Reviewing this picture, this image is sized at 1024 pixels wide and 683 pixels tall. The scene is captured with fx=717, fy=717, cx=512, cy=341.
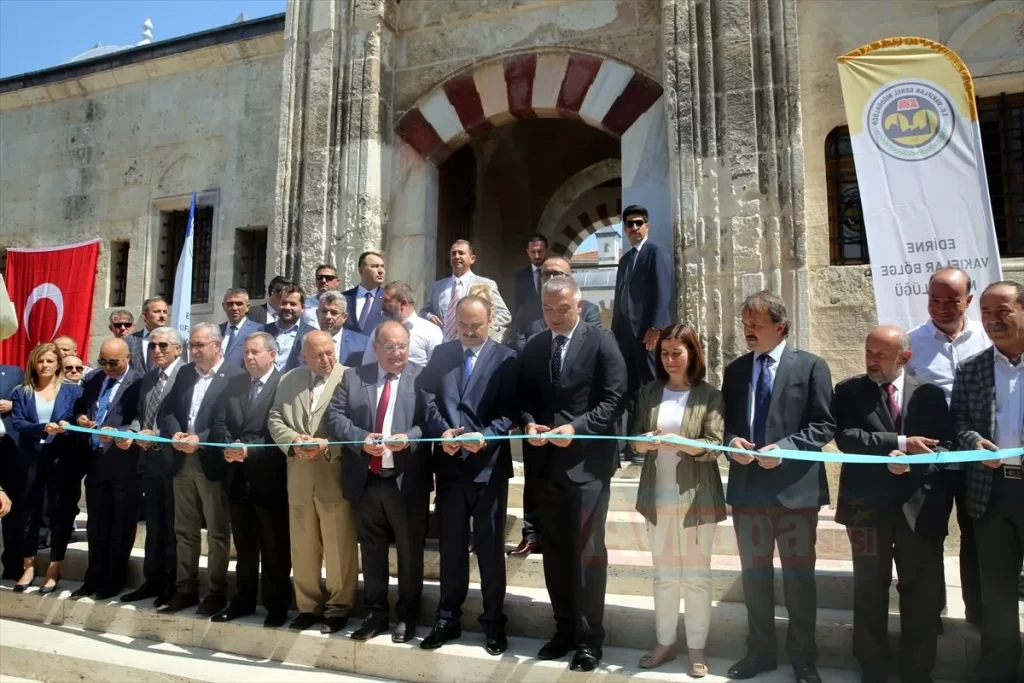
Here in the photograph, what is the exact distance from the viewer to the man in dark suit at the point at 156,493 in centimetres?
445

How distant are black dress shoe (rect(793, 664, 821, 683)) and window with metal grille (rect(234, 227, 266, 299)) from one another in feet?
22.6

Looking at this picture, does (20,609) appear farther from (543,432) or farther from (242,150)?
(242,150)

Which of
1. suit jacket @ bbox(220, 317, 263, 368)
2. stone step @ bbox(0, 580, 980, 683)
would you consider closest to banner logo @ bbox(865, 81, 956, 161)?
stone step @ bbox(0, 580, 980, 683)

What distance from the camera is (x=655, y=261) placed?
4895 mm

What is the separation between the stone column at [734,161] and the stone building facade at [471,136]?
0.05 feet

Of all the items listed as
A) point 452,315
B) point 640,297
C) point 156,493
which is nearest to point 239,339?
point 156,493

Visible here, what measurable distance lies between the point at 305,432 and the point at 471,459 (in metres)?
1.01

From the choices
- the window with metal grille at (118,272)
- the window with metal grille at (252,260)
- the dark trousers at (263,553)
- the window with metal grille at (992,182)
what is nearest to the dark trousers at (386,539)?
the dark trousers at (263,553)

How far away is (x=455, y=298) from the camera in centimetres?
548

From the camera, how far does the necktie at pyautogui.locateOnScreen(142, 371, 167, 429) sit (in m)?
4.66

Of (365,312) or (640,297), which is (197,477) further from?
(640,297)

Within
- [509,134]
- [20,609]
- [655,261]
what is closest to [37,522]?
[20,609]

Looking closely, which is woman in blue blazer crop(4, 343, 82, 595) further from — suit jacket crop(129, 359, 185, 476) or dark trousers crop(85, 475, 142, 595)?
suit jacket crop(129, 359, 185, 476)

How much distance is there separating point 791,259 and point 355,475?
3.70 m
